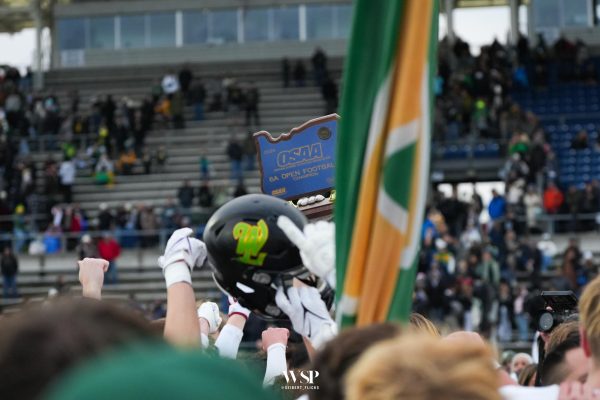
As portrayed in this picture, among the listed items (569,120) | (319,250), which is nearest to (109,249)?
(569,120)

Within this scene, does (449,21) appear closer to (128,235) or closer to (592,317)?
(128,235)

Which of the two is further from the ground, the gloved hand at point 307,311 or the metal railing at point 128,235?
the gloved hand at point 307,311

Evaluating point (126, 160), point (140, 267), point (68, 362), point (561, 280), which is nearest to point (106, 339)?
point (68, 362)

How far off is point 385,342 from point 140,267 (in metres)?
24.9

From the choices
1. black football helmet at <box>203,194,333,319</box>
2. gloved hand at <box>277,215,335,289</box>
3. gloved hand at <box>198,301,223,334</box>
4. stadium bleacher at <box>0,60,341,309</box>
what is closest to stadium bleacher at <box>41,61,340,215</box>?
stadium bleacher at <box>0,60,341,309</box>

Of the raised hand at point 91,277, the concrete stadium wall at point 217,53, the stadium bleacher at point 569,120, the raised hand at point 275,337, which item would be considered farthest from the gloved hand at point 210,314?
the concrete stadium wall at point 217,53

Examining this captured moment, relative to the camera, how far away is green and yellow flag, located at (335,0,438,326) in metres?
3.10

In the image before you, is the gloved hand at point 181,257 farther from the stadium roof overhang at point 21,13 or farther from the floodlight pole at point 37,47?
the stadium roof overhang at point 21,13

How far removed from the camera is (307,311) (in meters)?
3.40

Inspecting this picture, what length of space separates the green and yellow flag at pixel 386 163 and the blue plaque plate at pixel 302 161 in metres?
1.91

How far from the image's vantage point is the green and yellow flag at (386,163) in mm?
3102

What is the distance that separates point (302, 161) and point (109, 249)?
21.2 meters

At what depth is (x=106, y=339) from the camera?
6.68 feet

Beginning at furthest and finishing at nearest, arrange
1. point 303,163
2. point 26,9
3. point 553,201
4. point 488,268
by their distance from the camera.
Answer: point 26,9 → point 553,201 → point 488,268 → point 303,163
